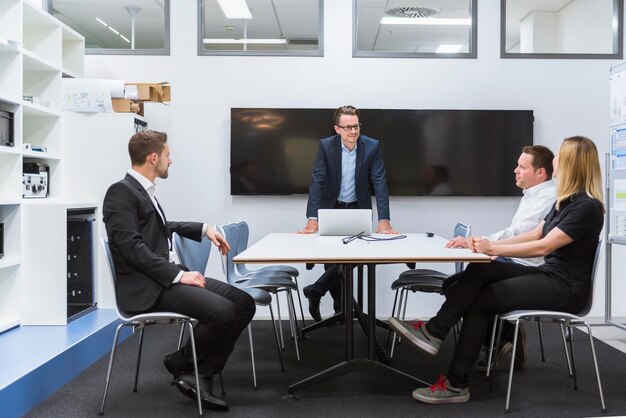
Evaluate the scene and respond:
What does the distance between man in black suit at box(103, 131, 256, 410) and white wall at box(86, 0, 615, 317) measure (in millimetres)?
2109

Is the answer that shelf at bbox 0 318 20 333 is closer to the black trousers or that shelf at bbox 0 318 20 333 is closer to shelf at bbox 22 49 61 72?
shelf at bbox 22 49 61 72

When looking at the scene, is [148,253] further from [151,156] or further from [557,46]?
[557,46]

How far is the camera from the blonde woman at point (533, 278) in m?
2.69

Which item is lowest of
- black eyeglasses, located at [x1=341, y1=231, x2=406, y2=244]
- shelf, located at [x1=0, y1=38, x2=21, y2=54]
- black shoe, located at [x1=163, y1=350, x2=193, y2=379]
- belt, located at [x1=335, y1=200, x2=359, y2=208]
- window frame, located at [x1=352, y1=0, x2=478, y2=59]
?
black shoe, located at [x1=163, y1=350, x2=193, y2=379]

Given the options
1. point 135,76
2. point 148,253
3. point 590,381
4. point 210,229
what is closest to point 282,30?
point 135,76

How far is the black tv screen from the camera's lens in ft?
15.9

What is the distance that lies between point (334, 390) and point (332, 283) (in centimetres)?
141

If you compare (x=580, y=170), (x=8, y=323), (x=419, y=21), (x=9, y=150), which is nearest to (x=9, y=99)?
(x=9, y=150)

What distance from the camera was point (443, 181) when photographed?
4.90m

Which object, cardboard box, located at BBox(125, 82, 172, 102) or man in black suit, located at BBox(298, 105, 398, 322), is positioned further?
cardboard box, located at BBox(125, 82, 172, 102)

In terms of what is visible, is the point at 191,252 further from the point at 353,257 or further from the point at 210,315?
the point at 353,257

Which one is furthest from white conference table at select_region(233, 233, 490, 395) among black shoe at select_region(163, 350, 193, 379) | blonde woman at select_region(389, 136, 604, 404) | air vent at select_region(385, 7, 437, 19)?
air vent at select_region(385, 7, 437, 19)

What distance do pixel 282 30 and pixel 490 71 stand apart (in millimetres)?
1815

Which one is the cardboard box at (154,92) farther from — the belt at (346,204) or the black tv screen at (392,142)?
the belt at (346,204)
